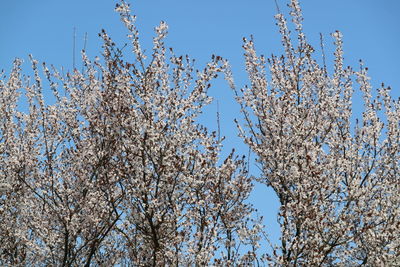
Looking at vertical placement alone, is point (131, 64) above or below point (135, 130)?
above

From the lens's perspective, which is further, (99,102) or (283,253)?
(99,102)

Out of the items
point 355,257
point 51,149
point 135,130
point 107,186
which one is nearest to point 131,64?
point 135,130

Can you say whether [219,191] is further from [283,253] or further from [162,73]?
[162,73]

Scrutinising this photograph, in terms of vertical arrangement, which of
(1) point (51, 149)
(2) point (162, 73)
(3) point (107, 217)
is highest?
(2) point (162, 73)

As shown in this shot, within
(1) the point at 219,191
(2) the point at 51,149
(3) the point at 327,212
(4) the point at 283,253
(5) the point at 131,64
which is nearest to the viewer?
(3) the point at 327,212

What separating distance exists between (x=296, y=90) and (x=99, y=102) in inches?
234

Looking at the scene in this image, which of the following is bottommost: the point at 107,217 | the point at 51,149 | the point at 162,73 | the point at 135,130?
the point at 107,217

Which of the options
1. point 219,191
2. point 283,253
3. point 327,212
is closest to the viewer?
point 327,212

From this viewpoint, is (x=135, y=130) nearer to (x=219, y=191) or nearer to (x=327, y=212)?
(x=219, y=191)

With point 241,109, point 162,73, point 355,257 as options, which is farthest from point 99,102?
point 355,257

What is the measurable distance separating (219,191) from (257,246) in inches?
76.3

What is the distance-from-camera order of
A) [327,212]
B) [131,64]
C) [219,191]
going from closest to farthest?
[327,212] < [131,64] < [219,191]

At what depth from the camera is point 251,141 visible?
12781 millimetres

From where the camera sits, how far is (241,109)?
1313 cm
